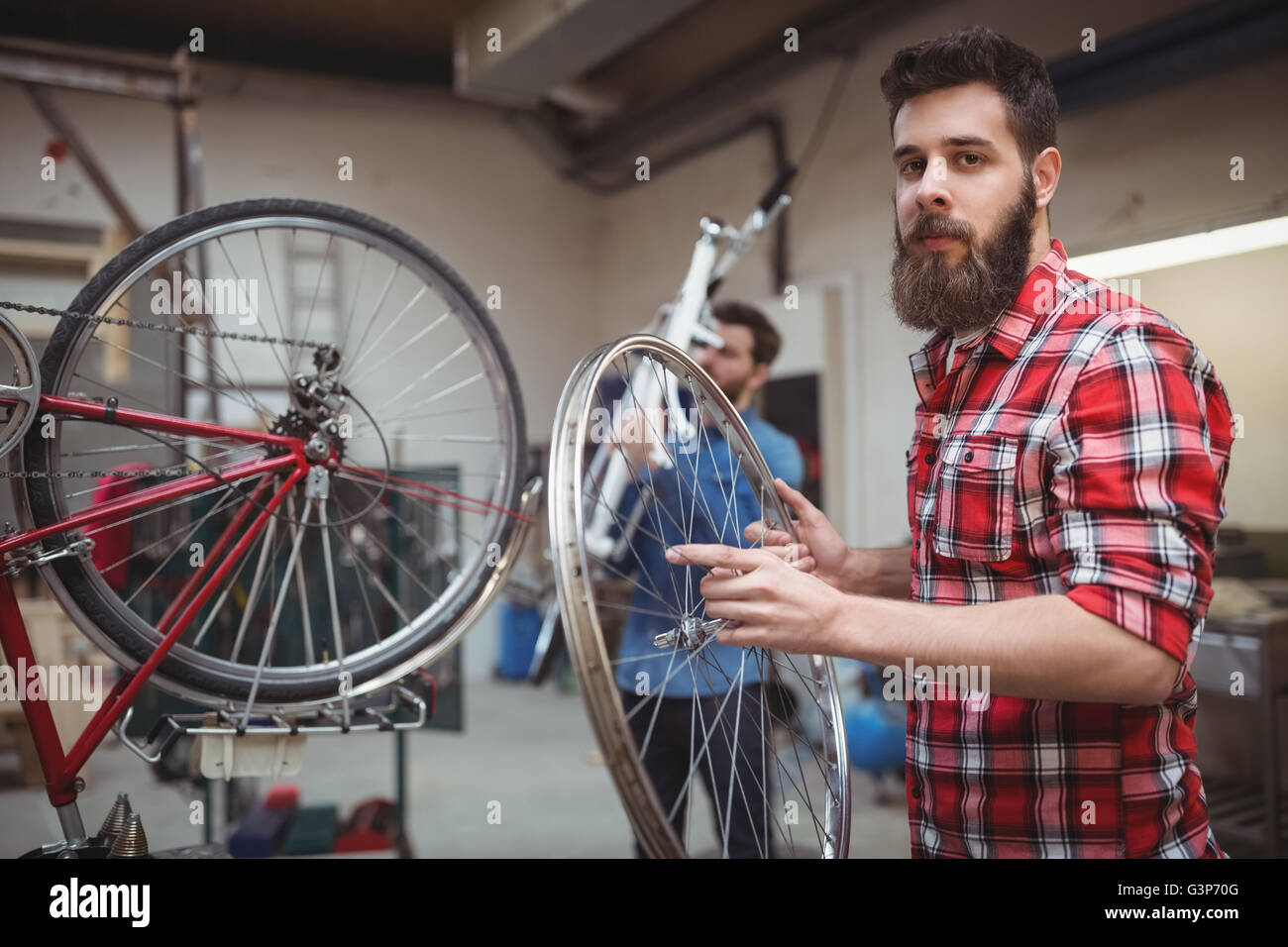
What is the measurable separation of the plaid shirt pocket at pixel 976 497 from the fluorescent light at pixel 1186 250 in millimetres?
1931

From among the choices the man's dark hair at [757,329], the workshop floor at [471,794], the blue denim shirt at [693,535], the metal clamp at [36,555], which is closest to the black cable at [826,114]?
the man's dark hair at [757,329]

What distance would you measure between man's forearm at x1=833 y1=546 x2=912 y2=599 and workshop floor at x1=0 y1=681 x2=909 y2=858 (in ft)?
5.46

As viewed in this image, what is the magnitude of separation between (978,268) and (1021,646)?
442mm

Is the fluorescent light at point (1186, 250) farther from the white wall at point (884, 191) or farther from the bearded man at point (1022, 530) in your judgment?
the bearded man at point (1022, 530)

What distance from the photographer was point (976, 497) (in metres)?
1.03

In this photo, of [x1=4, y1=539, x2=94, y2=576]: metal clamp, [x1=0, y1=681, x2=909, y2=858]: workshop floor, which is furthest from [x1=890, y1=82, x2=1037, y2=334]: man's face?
[x1=0, y1=681, x2=909, y2=858]: workshop floor

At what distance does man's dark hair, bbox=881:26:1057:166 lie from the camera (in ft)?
3.44

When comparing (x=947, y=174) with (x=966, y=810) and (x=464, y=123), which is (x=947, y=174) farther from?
(x=464, y=123)

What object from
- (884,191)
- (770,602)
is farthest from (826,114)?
(770,602)

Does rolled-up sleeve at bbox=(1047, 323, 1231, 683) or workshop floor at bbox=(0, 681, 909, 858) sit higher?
rolled-up sleeve at bbox=(1047, 323, 1231, 683)

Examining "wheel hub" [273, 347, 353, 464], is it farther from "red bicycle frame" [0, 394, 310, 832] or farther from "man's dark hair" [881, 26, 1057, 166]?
"man's dark hair" [881, 26, 1057, 166]
